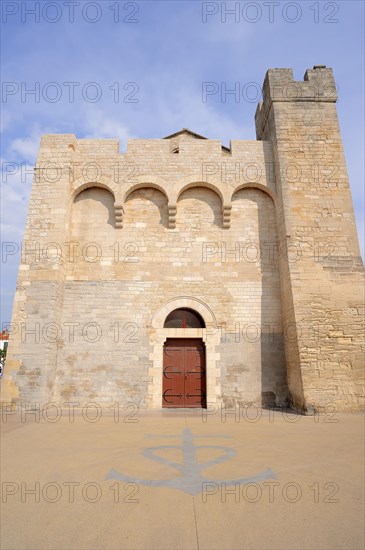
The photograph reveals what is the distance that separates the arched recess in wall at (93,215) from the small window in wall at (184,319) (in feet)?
9.53

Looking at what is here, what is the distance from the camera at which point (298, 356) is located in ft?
24.5

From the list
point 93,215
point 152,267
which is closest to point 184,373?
point 152,267

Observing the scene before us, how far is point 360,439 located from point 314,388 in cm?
230

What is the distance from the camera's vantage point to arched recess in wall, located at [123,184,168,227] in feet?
30.6

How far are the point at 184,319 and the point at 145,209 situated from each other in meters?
3.49

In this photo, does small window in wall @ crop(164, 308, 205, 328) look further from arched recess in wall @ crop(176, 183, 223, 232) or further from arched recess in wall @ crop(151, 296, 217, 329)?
arched recess in wall @ crop(176, 183, 223, 232)

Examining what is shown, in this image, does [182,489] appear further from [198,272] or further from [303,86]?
[303,86]

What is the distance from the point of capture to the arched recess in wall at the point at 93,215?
9195mm

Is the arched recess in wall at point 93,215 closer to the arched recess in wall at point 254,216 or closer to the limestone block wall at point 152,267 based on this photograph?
the limestone block wall at point 152,267

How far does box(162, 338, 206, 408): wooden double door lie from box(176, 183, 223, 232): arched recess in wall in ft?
11.0

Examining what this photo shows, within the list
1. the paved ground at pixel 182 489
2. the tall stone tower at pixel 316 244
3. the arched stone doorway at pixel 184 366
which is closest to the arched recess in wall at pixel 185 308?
the arched stone doorway at pixel 184 366

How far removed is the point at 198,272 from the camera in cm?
888

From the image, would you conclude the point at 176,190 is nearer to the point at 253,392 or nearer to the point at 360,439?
the point at 253,392

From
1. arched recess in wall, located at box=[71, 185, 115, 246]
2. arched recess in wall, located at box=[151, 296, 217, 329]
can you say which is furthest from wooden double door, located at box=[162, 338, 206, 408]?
arched recess in wall, located at box=[71, 185, 115, 246]
